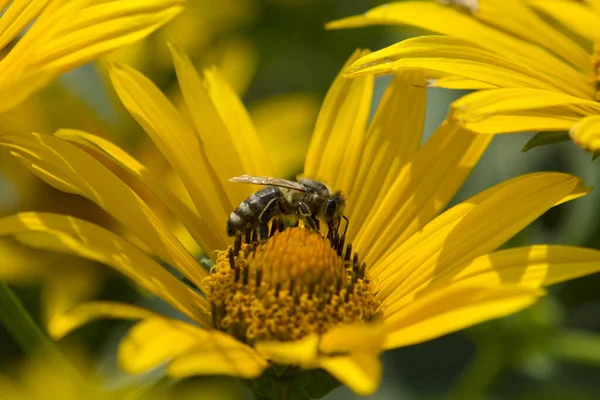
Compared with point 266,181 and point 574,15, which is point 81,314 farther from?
point 574,15

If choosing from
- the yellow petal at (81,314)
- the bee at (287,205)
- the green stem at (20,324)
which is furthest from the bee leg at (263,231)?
the yellow petal at (81,314)

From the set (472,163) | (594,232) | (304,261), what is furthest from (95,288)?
(594,232)

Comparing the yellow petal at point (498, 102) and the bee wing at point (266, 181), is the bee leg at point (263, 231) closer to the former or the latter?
the bee wing at point (266, 181)

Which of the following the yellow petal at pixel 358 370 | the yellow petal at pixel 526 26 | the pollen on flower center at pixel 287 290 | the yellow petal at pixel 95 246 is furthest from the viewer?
the yellow petal at pixel 526 26

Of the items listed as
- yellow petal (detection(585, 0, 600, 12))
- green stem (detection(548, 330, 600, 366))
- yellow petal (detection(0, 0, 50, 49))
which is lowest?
green stem (detection(548, 330, 600, 366))

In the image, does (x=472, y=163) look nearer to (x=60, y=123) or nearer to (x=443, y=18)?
(x=443, y=18)

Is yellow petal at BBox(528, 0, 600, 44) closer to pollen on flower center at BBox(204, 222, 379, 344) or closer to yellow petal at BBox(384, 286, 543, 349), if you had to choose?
pollen on flower center at BBox(204, 222, 379, 344)

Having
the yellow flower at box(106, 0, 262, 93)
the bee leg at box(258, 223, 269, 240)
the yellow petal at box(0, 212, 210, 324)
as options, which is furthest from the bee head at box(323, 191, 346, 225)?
the yellow flower at box(106, 0, 262, 93)
